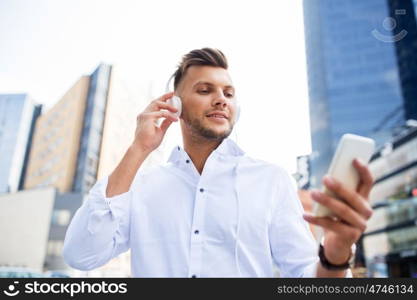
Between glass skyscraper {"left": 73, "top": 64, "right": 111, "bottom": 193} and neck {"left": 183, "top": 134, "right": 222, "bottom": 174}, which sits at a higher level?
glass skyscraper {"left": 73, "top": 64, "right": 111, "bottom": 193}

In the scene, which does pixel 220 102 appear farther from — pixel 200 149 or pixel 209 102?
pixel 200 149

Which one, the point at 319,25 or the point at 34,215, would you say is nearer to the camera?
the point at 34,215

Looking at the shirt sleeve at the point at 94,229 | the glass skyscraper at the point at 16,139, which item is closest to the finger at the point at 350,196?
the shirt sleeve at the point at 94,229

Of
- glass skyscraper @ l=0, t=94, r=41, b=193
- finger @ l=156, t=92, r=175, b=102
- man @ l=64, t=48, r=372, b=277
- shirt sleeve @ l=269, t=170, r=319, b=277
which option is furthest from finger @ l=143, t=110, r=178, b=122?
glass skyscraper @ l=0, t=94, r=41, b=193

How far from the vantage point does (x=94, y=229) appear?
1.20m

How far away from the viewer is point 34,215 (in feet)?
80.1

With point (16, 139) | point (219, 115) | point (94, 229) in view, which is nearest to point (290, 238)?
point (219, 115)

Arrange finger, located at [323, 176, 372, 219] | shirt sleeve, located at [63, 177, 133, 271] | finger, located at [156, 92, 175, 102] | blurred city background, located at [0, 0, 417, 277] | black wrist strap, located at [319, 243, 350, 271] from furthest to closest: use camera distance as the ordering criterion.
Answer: blurred city background, located at [0, 0, 417, 277] → finger, located at [156, 92, 175, 102] → shirt sleeve, located at [63, 177, 133, 271] → black wrist strap, located at [319, 243, 350, 271] → finger, located at [323, 176, 372, 219]

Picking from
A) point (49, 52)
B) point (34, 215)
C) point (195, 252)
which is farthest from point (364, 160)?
point (34, 215)

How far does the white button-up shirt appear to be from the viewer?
3.99 ft

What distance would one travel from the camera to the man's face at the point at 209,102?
58.6 inches

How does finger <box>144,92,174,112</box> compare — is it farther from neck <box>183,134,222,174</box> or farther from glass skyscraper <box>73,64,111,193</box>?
glass skyscraper <box>73,64,111,193</box>

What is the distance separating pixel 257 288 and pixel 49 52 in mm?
2090

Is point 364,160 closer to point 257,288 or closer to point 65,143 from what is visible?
point 257,288
